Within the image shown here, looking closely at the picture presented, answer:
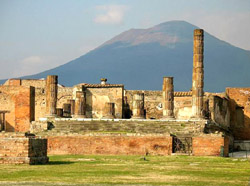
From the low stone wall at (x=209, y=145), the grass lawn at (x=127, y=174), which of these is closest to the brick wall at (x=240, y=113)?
the low stone wall at (x=209, y=145)

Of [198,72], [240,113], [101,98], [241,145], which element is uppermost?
[198,72]

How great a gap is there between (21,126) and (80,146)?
18.5 metres

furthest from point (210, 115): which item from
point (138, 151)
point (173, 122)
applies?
point (138, 151)

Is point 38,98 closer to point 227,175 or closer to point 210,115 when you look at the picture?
point 210,115

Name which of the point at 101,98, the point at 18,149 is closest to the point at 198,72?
the point at 101,98

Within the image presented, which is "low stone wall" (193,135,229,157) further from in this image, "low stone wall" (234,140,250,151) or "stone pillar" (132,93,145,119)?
"low stone wall" (234,140,250,151)

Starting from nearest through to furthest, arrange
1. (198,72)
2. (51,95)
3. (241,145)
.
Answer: (198,72), (51,95), (241,145)

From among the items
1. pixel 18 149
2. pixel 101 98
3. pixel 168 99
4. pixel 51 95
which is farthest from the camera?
pixel 101 98

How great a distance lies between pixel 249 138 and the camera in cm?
5138

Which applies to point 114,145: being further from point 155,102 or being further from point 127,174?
point 155,102

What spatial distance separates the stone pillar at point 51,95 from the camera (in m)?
43.6

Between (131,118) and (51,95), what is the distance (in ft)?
16.1

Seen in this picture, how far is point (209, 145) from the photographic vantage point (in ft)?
111

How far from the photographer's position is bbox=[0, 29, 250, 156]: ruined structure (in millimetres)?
34844
